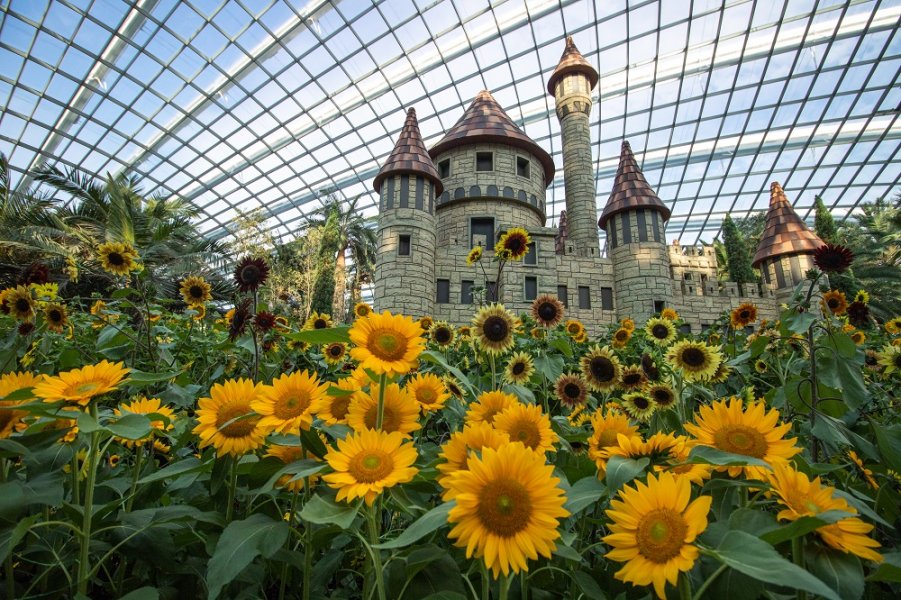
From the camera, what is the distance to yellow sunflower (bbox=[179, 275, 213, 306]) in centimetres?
281

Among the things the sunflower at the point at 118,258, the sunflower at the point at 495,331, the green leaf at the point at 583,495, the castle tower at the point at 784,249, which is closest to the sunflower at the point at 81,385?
the green leaf at the point at 583,495

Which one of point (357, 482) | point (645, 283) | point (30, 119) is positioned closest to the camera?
point (357, 482)

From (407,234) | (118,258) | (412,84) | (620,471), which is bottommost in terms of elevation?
(620,471)

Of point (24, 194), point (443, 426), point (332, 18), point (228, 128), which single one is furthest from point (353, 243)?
point (443, 426)

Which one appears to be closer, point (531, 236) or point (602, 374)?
point (602, 374)

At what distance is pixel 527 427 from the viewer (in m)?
1.11

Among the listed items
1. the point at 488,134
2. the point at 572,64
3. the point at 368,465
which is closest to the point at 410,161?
the point at 488,134

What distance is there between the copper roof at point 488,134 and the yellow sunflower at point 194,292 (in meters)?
15.0

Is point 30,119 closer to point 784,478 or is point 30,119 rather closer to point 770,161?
point 784,478

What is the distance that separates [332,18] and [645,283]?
16.4 m

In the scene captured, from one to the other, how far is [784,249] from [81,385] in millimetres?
20355

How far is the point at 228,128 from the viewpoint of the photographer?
22984 mm

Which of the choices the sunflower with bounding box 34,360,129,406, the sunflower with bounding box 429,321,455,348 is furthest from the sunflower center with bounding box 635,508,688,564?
the sunflower with bounding box 429,321,455,348

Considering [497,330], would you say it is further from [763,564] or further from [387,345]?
[763,564]
